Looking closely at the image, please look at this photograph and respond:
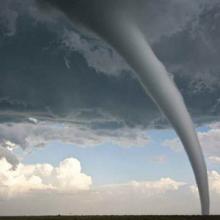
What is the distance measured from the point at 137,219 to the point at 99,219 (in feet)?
26.6

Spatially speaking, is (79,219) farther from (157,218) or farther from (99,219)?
(157,218)

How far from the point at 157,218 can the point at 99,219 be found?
41.5ft

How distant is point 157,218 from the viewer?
324ft

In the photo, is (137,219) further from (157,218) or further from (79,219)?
(79,219)

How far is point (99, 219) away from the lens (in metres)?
96.8

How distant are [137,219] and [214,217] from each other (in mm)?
16704

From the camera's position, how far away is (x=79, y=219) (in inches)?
3974

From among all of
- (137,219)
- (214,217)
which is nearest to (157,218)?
(137,219)

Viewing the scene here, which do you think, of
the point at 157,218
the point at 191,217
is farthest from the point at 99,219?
the point at 191,217

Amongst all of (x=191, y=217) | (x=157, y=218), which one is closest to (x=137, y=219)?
(x=157, y=218)

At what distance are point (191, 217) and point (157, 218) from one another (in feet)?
24.0

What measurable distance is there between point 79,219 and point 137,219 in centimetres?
1316

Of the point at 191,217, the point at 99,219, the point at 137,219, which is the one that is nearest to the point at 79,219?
the point at 99,219

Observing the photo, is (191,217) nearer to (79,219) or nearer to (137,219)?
(137,219)
